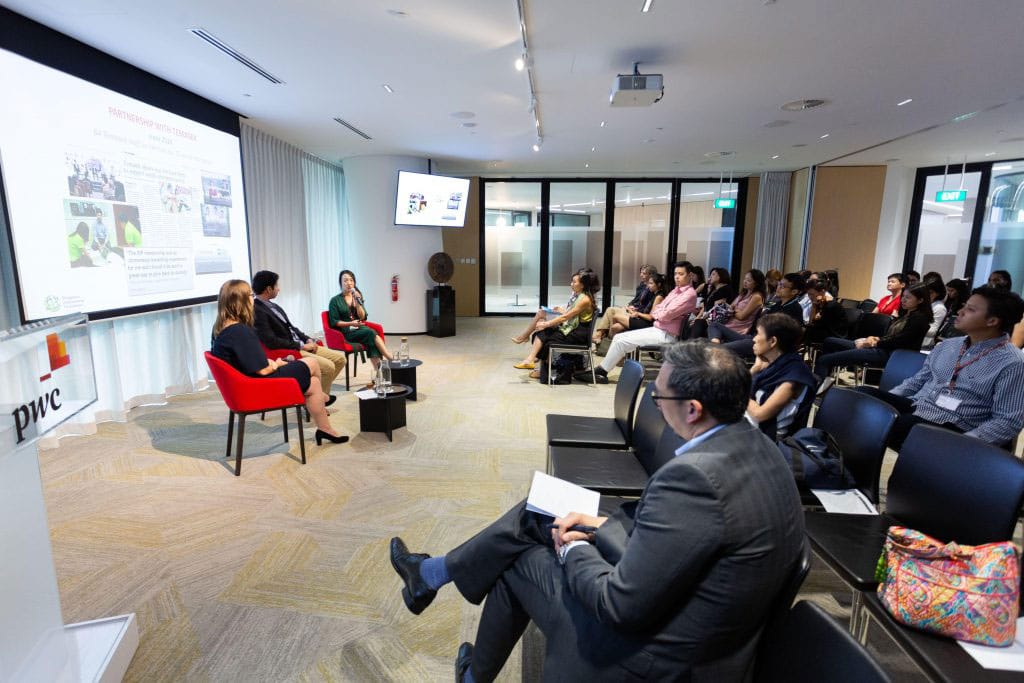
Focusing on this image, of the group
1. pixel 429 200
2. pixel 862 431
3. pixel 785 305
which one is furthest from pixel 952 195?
pixel 862 431

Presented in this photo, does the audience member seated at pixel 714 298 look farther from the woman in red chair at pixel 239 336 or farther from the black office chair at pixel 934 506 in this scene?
the woman in red chair at pixel 239 336

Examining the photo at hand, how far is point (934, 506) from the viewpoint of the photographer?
5.91 feet

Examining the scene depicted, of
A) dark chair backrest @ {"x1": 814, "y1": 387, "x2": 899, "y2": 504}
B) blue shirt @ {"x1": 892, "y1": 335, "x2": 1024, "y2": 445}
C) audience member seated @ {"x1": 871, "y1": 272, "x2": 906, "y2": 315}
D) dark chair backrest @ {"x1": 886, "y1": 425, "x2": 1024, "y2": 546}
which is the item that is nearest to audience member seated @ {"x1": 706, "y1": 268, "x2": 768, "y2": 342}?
audience member seated @ {"x1": 871, "y1": 272, "x2": 906, "y2": 315}

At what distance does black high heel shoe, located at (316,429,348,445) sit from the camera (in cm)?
395

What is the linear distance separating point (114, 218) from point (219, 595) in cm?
Answer: 345

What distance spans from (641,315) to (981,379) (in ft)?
14.2

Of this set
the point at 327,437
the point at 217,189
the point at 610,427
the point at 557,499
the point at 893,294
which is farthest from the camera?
the point at 893,294

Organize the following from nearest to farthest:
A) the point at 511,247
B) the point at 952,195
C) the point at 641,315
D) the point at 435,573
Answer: the point at 435,573 < the point at 641,315 < the point at 952,195 < the point at 511,247

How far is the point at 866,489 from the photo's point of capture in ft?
7.16

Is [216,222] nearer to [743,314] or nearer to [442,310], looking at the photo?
[442,310]

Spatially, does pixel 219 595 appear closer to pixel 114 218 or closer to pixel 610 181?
pixel 114 218

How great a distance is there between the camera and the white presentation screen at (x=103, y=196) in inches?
134

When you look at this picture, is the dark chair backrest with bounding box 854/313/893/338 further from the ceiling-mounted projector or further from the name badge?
the ceiling-mounted projector

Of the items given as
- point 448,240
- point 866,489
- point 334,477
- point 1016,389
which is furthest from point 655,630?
point 448,240
